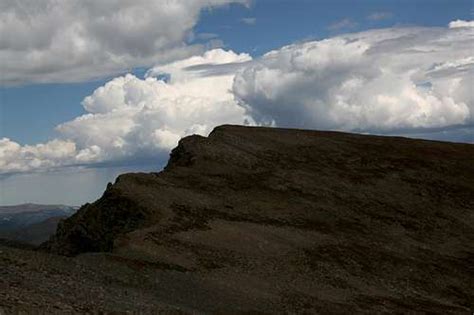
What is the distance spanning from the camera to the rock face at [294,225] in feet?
139

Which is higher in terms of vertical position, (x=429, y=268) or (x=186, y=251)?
(x=186, y=251)

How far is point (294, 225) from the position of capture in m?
54.9

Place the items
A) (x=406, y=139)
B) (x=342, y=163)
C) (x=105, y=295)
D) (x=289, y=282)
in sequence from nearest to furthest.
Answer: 1. (x=105, y=295)
2. (x=289, y=282)
3. (x=342, y=163)
4. (x=406, y=139)

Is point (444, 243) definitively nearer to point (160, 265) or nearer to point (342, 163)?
point (342, 163)

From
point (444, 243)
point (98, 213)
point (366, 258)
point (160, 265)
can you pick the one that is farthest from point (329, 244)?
point (98, 213)

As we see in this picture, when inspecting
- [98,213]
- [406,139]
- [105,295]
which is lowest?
[105,295]

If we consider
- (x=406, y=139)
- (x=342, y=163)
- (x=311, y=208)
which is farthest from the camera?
(x=406, y=139)

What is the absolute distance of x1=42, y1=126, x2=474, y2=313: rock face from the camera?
42.3 meters

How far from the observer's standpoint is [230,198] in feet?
191

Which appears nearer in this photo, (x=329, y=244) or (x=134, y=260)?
(x=134, y=260)

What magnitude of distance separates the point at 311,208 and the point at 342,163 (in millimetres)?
15680

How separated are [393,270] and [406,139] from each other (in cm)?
4549

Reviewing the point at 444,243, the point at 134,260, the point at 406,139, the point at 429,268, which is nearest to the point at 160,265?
the point at 134,260

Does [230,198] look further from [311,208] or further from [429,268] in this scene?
[429,268]
